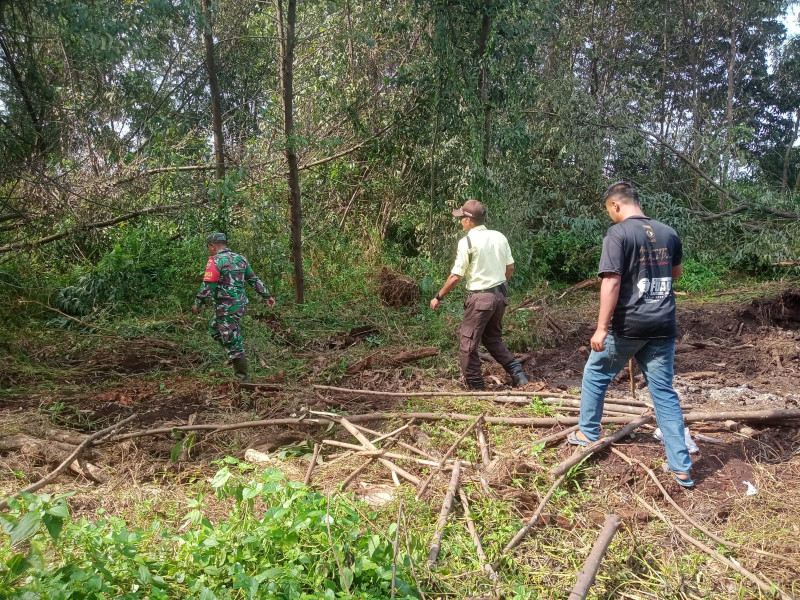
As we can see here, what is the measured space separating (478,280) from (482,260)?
0.19 m

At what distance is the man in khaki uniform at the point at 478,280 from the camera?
5.59 m

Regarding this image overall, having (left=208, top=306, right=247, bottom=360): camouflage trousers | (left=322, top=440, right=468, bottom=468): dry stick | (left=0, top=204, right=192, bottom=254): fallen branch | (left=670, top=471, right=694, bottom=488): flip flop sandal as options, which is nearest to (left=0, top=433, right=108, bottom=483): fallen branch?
(left=322, top=440, right=468, bottom=468): dry stick

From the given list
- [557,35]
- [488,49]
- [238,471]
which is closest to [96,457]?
[238,471]

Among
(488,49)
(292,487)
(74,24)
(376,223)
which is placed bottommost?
(292,487)

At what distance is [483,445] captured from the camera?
422 centimetres

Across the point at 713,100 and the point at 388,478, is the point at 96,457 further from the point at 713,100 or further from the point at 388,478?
the point at 713,100

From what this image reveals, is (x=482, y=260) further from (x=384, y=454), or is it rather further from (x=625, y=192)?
(x=384, y=454)

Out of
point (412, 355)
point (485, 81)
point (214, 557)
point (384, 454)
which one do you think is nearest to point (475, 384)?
point (412, 355)

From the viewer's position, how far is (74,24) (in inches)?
250

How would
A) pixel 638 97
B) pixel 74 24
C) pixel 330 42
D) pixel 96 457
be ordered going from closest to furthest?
pixel 96 457
pixel 74 24
pixel 330 42
pixel 638 97

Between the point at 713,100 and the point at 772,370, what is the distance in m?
21.2

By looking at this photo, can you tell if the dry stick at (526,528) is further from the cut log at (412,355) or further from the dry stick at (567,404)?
the cut log at (412,355)

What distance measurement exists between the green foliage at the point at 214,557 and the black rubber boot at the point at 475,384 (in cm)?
269

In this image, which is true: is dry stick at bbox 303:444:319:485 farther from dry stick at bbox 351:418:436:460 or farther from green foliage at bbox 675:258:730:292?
green foliage at bbox 675:258:730:292
